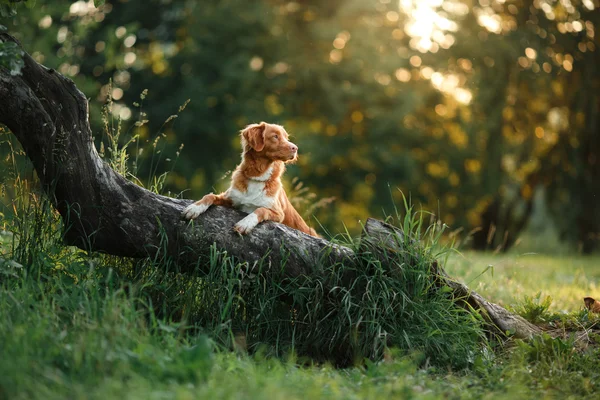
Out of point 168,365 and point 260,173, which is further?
point 260,173

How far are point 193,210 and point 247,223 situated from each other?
0.41 m

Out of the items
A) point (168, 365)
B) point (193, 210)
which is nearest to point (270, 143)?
point (193, 210)

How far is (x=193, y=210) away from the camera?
15.9ft

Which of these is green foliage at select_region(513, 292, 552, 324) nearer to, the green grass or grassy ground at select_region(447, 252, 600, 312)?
the green grass

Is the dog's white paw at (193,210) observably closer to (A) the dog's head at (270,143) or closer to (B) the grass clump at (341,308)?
(B) the grass clump at (341,308)

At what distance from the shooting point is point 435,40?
16406 mm

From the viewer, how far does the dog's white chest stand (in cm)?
523

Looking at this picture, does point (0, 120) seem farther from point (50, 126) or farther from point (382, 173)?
point (382, 173)

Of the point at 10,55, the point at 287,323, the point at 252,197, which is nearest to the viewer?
the point at 10,55

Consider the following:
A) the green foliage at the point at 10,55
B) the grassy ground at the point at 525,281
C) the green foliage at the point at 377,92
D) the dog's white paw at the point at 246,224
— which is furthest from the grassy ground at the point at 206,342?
the green foliage at the point at 377,92

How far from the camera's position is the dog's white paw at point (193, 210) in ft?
15.9

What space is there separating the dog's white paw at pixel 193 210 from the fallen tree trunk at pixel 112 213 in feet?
0.18

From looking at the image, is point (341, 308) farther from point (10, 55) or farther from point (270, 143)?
point (10, 55)

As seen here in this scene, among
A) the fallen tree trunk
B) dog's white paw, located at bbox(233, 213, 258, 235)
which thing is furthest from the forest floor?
dog's white paw, located at bbox(233, 213, 258, 235)
